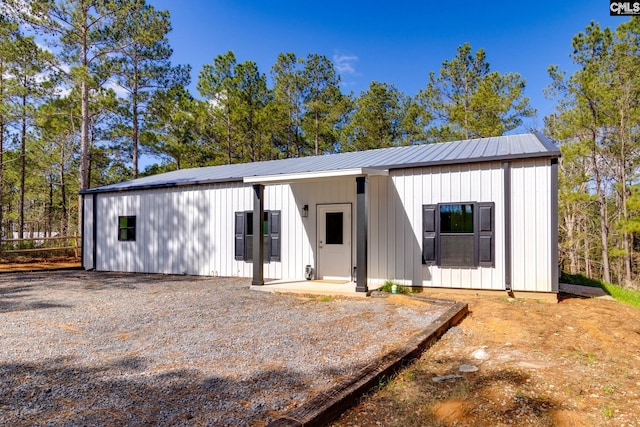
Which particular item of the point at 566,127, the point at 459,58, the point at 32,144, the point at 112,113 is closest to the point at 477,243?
the point at 566,127

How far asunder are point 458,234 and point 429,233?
54 cm

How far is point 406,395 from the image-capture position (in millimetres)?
2818

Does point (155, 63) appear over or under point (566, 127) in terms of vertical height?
over

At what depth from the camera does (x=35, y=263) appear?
1341 centimetres

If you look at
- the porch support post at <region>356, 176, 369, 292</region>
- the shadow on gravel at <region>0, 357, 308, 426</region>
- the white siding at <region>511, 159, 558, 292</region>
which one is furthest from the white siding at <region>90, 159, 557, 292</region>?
the shadow on gravel at <region>0, 357, 308, 426</region>

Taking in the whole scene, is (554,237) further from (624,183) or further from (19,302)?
(624,183)

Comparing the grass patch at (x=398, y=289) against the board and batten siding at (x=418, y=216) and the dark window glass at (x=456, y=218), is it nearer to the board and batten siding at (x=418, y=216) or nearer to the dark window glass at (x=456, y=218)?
the board and batten siding at (x=418, y=216)

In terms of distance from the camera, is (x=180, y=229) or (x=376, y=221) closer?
(x=376, y=221)

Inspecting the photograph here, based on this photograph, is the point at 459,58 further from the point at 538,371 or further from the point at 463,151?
the point at 538,371

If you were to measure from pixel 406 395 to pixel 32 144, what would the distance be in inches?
982

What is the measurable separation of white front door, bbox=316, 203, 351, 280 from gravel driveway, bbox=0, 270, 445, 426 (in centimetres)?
166

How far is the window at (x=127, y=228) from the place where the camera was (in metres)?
10.9

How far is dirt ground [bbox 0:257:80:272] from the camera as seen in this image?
39.9 ft

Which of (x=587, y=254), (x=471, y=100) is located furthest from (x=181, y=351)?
(x=587, y=254)
